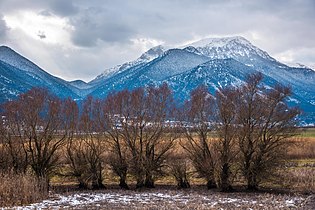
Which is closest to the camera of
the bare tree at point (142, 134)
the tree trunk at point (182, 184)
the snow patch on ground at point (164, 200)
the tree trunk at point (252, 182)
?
the snow patch on ground at point (164, 200)

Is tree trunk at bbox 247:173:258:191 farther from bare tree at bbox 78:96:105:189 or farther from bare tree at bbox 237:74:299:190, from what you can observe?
bare tree at bbox 78:96:105:189

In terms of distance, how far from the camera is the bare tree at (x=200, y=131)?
1390 inches

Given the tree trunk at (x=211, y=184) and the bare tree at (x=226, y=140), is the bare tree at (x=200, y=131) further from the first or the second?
the bare tree at (x=226, y=140)

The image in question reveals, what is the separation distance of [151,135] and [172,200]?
34.5 ft

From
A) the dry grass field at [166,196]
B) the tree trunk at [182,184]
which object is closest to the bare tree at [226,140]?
the dry grass field at [166,196]

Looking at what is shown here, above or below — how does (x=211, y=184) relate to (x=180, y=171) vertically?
below

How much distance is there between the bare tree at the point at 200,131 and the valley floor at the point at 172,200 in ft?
7.94

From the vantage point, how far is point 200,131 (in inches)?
1419

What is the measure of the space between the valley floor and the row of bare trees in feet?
9.67

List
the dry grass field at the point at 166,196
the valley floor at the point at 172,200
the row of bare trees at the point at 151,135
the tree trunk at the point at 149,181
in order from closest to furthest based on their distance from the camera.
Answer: the valley floor at the point at 172,200 < the dry grass field at the point at 166,196 < the row of bare trees at the point at 151,135 < the tree trunk at the point at 149,181

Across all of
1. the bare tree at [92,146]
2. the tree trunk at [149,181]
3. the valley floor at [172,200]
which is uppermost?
the bare tree at [92,146]

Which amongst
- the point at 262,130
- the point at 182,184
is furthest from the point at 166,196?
the point at 262,130

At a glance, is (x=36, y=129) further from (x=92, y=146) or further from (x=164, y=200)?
(x=164, y=200)

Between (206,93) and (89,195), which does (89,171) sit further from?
(206,93)
